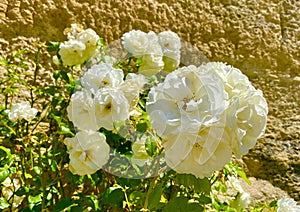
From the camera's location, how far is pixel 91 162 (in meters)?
1.06

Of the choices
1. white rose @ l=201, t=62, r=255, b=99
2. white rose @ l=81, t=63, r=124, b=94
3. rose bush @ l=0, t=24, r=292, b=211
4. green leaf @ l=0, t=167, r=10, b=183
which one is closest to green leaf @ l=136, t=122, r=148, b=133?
rose bush @ l=0, t=24, r=292, b=211

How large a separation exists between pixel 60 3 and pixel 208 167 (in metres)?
1.34

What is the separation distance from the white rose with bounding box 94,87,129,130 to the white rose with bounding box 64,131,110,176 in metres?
0.10

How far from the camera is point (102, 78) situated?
3.27ft

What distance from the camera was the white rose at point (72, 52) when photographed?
1412mm

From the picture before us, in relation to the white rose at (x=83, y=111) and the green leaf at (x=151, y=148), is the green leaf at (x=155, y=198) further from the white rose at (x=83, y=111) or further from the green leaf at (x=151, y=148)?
the white rose at (x=83, y=111)

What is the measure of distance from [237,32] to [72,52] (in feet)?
3.49

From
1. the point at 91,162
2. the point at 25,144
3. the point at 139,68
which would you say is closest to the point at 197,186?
the point at 91,162

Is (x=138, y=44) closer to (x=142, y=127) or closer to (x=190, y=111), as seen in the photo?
(x=142, y=127)

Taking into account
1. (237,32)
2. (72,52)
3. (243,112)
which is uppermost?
(243,112)

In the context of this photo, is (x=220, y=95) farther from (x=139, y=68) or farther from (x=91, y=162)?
(x=139, y=68)

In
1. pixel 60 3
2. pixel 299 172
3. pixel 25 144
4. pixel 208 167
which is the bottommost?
pixel 299 172

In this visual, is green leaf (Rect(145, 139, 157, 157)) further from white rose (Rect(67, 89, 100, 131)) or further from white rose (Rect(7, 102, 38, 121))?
white rose (Rect(7, 102, 38, 121))

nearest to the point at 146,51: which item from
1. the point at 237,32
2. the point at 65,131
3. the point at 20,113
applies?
the point at 65,131
